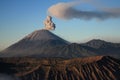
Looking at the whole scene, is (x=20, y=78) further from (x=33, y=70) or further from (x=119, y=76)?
(x=119, y=76)

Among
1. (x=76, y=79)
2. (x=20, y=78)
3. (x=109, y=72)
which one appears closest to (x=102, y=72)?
(x=109, y=72)

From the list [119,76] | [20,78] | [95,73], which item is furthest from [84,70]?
[20,78]

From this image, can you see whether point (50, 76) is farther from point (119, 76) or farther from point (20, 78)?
point (119, 76)

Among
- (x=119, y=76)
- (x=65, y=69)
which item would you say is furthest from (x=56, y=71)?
(x=119, y=76)

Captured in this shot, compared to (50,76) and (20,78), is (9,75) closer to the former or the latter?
(20,78)

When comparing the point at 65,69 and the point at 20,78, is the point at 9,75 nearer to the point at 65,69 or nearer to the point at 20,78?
the point at 20,78

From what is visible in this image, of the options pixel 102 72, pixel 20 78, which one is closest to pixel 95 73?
pixel 102 72
